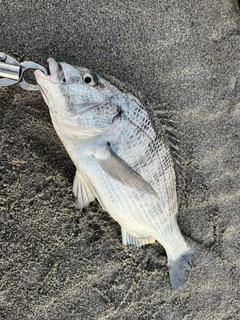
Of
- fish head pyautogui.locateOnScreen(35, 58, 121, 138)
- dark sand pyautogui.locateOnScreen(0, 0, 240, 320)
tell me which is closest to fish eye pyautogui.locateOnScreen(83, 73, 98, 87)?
fish head pyautogui.locateOnScreen(35, 58, 121, 138)

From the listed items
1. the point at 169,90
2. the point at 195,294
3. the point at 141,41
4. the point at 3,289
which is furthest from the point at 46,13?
the point at 195,294

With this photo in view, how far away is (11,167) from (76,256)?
0.42 m

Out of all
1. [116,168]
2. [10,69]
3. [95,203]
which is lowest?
[95,203]

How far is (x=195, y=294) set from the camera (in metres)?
1.61

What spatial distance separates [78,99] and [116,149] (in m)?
0.21

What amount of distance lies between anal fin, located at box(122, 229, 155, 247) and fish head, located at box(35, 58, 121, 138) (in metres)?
0.44

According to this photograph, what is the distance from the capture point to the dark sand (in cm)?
143

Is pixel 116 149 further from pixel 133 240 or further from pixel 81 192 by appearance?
pixel 133 240

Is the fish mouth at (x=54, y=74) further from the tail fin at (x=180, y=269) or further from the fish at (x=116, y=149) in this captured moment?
the tail fin at (x=180, y=269)

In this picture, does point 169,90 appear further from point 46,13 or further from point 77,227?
point 77,227

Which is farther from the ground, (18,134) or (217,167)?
(18,134)

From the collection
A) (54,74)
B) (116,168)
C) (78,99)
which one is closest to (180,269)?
(116,168)

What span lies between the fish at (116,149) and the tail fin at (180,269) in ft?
0.26

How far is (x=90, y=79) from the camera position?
1.27 metres
